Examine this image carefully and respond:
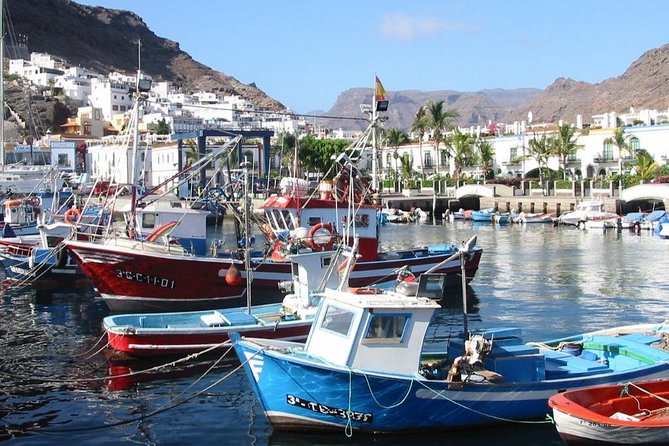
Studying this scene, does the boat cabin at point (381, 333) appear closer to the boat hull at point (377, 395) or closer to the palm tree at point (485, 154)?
the boat hull at point (377, 395)

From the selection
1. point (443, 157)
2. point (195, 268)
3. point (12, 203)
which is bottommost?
point (195, 268)

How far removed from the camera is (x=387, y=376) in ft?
49.0

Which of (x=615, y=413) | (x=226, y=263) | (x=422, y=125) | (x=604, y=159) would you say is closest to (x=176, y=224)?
(x=226, y=263)

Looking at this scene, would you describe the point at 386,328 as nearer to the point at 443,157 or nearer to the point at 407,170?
the point at 407,170

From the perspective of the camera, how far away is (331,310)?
625 inches

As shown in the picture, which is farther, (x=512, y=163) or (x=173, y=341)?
(x=512, y=163)

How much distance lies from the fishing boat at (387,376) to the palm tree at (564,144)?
67.9 meters

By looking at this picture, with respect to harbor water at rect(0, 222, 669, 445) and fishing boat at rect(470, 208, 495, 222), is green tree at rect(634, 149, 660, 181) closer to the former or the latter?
fishing boat at rect(470, 208, 495, 222)

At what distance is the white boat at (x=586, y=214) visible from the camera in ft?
216

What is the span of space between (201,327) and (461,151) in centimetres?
7564

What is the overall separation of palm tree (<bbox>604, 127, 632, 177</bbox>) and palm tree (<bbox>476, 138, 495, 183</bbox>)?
15.6m

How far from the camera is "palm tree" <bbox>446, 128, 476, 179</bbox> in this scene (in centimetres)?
9425

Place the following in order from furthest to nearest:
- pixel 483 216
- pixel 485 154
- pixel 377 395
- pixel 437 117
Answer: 1. pixel 437 117
2. pixel 485 154
3. pixel 483 216
4. pixel 377 395

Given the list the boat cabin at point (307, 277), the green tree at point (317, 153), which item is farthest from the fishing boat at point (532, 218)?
the boat cabin at point (307, 277)
